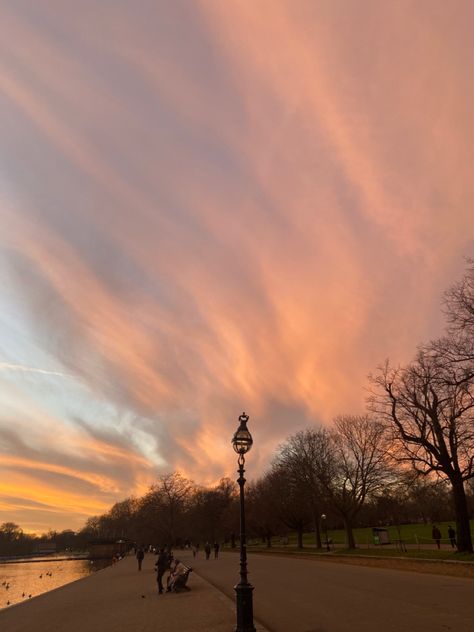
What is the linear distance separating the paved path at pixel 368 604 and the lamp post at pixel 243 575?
52.7 inches

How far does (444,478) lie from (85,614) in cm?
2184

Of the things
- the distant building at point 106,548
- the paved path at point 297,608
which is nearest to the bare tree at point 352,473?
the paved path at point 297,608

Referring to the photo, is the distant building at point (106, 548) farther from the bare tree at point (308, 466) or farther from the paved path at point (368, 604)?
the paved path at point (368, 604)

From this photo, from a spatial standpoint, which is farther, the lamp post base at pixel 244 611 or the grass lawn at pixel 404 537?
the grass lawn at pixel 404 537

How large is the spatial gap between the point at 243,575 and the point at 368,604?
5.03 metres

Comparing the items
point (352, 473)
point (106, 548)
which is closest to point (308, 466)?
point (352, 473)

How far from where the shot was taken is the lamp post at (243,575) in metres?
10.3

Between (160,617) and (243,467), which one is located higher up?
(243,467)

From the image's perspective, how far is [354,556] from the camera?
1378 inches

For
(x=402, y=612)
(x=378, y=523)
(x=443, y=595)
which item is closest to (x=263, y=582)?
(x=443, y=595)

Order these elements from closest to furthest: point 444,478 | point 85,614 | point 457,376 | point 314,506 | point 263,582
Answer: point 85,614, point 263,582, point 457,376, point 444,478, point 314,506

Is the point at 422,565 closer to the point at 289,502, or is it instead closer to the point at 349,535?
the point at 349,535

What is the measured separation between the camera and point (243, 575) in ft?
36.2

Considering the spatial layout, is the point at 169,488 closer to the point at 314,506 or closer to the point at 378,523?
the point at 378,523
